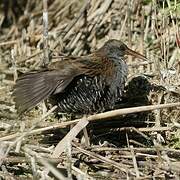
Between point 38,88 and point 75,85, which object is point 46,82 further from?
point 75,85

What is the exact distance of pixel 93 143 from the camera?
4570mm

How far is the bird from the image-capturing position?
13.6ft

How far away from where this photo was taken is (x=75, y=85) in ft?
14.1

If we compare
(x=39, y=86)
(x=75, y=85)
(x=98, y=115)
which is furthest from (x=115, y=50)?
(x=39, y=86)

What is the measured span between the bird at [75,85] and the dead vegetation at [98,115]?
0.11 m

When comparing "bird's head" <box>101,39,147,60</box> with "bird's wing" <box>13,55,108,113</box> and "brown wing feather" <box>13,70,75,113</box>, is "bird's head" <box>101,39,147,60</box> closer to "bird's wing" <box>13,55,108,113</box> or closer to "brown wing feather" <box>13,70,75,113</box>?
"bird's wing" <box>13,55,108,113</box>

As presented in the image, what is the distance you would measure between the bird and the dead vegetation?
4.5 inches

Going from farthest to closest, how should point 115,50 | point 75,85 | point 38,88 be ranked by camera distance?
1. point 115,50
2. point 75,85
3. point 38,88

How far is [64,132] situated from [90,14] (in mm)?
1713

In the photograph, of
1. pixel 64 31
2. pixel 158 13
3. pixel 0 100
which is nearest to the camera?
pixel 0 100

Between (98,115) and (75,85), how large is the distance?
277mm

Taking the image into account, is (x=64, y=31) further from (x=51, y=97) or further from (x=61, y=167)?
(x=61, y=167)

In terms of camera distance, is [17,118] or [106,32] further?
[106,32]

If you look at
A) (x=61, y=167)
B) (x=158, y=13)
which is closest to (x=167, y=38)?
(x=158, y=13)
